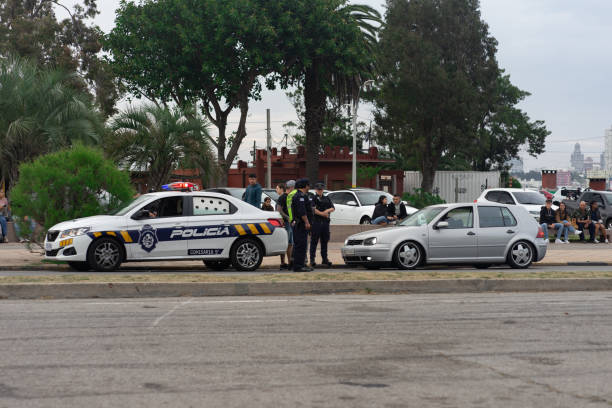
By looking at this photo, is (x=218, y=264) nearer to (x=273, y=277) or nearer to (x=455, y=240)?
(x=273, y=277)

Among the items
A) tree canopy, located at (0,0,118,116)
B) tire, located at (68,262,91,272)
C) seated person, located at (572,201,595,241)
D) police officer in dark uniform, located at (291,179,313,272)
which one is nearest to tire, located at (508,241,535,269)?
police officer in dark uniform, located at (291,179,313,272)

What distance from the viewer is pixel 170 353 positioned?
7.21 m

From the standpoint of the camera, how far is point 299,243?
598 inches

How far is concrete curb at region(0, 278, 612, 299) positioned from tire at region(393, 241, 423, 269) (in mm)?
3436

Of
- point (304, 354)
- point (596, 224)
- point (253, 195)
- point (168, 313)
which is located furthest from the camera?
point (596, 224)

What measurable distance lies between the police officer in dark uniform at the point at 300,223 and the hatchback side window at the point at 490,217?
375 cm

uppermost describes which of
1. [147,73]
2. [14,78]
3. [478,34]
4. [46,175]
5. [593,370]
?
[478,34]

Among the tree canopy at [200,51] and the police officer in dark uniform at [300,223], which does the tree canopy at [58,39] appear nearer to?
the tree canopy at [200,51]

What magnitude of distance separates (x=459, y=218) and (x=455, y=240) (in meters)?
0.48

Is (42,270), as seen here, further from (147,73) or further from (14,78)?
(147,73)

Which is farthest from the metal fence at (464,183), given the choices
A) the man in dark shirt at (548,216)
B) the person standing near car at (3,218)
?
the person standing near car at (3,218)

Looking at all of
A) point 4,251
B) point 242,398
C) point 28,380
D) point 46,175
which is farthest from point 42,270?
point 242,398

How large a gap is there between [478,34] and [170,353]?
177 ft

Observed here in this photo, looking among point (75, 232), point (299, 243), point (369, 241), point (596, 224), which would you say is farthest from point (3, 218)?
point (596, 224)
